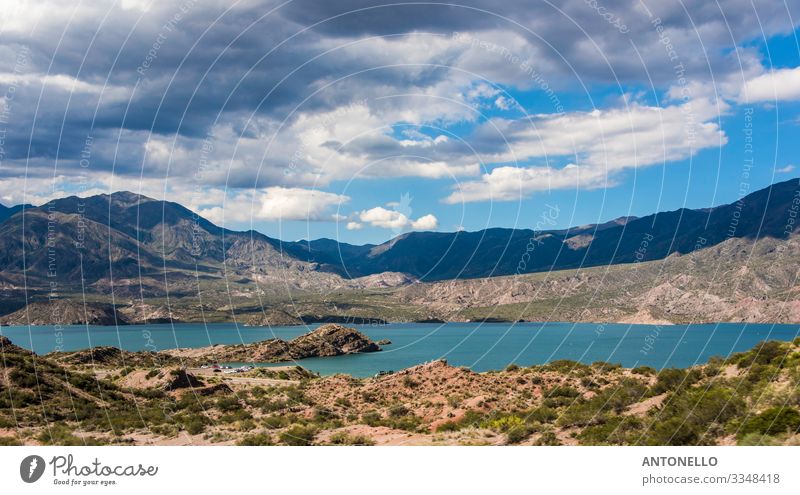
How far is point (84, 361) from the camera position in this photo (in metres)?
92.1

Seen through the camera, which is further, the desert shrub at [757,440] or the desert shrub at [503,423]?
the desert shrub at [503,423]

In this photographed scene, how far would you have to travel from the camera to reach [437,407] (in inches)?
1847

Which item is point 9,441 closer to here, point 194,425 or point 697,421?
point 194,425

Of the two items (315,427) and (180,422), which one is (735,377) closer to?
(315,427)

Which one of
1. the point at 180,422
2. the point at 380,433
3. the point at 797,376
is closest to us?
the point at 797,376

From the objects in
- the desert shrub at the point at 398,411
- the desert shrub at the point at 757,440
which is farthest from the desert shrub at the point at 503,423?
the desert shrub at the point at 757,440

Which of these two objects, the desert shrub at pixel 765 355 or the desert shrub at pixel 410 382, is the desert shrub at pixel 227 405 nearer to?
the desert shrub at pixel 410 382

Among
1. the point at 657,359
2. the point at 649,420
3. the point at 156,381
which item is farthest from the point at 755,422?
the point at 657,359

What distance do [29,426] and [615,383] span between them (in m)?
41.8

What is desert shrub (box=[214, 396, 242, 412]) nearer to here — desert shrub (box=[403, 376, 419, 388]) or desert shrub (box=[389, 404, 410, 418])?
desert shrub (box=[389, 404, 410, 418])

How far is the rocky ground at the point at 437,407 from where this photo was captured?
27.9 meters

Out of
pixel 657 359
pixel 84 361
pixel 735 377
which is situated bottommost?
pixel 657 359

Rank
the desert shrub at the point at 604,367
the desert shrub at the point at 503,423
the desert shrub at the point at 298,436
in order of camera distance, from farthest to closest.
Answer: the desert shrub at the point at 604,367 → the desert shrub at the point at 503,423 → the desert shrub at the point at 298,436

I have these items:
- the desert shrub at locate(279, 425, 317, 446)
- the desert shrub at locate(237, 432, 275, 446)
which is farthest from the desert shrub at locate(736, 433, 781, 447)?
the desert shrub at locate(237, 432, 275, 446)
